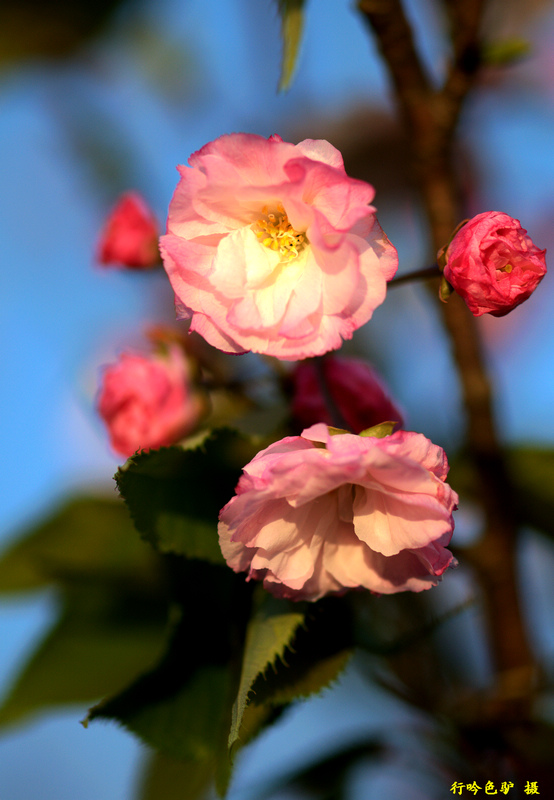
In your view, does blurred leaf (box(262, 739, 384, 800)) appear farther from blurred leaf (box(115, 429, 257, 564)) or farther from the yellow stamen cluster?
the yellow stamen cluster

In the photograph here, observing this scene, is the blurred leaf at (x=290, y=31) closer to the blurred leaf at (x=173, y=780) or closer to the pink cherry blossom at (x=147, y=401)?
the pink cherry blossom at (x=147, y=401)

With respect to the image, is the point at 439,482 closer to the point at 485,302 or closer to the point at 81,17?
the point at 485,302

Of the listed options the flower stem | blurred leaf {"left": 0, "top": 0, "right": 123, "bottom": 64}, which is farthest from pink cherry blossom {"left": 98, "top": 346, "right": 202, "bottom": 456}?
blurred leaf {"left": 0, "top": 0, "right": 123, "bottom": 64}

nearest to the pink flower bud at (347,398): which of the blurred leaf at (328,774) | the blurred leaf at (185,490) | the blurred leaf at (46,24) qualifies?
the blurred leaf at (185,490)

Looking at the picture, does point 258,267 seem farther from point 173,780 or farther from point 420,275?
point 173,780

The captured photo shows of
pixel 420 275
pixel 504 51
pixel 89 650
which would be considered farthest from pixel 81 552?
pixel 504 51

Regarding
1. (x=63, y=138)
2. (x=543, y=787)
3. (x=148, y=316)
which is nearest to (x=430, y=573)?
(x=543, y=787)
